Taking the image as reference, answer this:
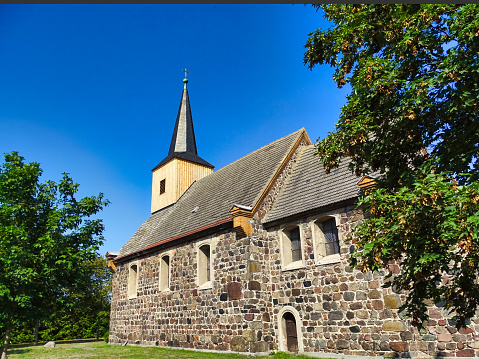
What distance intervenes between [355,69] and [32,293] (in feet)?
28.9

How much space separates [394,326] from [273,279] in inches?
167

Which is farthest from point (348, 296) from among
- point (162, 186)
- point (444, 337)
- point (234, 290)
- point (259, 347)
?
point (162, 186)

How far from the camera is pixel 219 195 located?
16.5m

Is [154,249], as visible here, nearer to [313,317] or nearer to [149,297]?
[149,297]

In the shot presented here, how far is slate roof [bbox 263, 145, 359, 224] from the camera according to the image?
36.3 feet

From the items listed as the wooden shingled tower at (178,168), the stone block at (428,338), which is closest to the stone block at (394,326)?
the stone block at (428,338)

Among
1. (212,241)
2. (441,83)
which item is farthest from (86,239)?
(441,83)

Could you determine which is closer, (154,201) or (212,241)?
(212,241)

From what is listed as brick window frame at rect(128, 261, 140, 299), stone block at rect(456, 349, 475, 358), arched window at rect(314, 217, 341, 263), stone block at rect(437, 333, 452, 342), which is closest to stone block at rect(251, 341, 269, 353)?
arched window at rect(314, 217, 341, 263)

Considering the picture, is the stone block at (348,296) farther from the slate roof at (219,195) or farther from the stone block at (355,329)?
the slate roof at (219,195)

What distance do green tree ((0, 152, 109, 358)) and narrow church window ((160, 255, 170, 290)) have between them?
6507mm

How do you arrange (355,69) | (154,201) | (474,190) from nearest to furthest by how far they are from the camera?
(474,190) < (355,69) < (154,201)

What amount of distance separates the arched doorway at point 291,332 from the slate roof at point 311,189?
10.8ft

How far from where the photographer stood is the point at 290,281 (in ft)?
38.0
